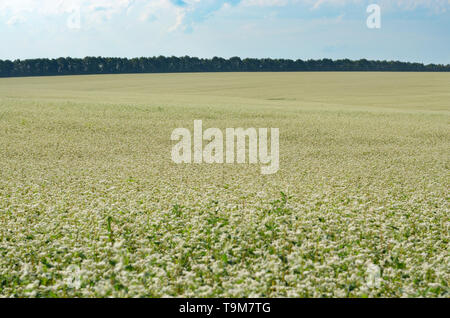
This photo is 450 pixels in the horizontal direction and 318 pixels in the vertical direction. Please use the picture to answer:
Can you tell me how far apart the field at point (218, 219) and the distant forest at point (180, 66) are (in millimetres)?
92518

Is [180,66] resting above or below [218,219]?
above

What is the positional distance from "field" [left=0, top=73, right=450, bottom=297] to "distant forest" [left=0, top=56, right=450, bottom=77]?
92.5 metres

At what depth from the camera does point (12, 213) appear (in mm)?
11297

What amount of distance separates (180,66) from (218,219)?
115 metres

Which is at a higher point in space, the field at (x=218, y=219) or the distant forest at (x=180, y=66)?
the distant forest at (x=180, y=66)

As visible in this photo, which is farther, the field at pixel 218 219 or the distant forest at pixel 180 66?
the distant forest at pixel 180 66

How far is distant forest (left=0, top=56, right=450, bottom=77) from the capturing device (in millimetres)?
110250

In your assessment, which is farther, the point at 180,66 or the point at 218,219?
the point at 180,66

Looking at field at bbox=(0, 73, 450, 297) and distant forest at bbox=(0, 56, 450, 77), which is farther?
distant forest at bbox=(0, 56, 450, 77)

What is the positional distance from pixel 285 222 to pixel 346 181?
21.9 feet

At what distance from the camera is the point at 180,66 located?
121938mm

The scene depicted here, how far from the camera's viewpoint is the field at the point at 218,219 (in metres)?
7.43
